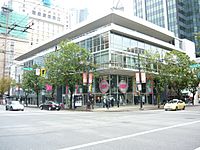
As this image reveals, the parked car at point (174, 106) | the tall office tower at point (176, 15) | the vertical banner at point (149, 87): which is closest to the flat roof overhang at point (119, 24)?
the vertical banner at point (149, 87)

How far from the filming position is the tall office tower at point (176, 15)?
3374 inches

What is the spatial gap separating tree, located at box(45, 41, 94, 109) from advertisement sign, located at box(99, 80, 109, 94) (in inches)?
202

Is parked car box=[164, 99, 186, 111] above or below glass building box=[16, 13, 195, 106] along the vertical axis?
below

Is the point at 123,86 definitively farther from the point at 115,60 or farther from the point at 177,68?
the point at 177,68

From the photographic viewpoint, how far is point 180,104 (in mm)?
30000

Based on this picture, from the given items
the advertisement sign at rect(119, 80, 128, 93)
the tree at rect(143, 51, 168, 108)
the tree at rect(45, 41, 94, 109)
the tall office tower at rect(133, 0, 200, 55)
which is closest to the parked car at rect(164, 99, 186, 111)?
the tree at rect(143, 51, 168, 108)

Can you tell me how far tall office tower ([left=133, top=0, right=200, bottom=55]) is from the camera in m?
85.7

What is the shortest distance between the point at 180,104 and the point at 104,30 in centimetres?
1802

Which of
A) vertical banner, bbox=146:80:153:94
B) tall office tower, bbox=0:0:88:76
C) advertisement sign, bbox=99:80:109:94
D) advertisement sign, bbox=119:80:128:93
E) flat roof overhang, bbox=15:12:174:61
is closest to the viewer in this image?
advertisement sign, bbox=99:80:109:94

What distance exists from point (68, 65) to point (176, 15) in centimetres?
6627

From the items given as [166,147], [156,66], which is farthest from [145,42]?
[166,147]

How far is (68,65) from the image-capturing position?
33531 mm

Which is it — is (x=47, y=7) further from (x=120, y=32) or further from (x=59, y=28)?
(x=120, y=32)

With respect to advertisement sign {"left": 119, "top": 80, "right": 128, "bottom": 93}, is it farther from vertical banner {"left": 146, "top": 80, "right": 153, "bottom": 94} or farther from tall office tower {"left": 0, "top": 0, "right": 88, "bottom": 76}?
tall office tower {"left": 0, "top": 0, "right": 88, "bottom": 76}
